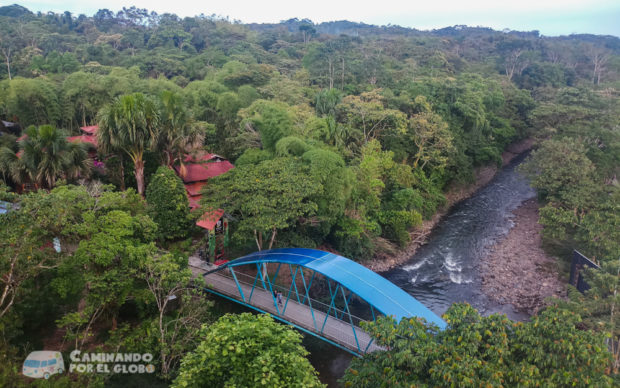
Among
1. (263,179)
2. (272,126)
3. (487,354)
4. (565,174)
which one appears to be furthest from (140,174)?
(565,174)

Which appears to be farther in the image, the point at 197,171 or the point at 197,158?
the point at 197,158

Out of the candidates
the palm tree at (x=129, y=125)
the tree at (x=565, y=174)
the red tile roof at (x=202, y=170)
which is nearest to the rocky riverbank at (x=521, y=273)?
the tree at (x=565, y=174)

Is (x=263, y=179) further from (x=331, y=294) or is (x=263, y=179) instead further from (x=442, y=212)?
(x=442, y=212)

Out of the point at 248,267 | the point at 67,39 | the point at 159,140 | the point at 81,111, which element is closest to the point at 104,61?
the point at 67,39

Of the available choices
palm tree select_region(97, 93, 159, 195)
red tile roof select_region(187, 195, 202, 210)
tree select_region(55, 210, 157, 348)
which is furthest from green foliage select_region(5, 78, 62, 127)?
tree select_region(55, 210, 157, 348)

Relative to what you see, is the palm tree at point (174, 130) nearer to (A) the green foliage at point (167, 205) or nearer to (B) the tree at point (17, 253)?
(A) the green foliage at point (167, 205)

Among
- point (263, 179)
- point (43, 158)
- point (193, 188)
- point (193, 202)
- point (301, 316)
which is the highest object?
point (43, 158)

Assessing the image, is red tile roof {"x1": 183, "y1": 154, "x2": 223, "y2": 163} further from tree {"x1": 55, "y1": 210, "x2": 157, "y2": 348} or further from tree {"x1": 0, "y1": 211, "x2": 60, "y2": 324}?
tree {"x1": 0, "y1": 211, "x2": 60, "y2": 324}
